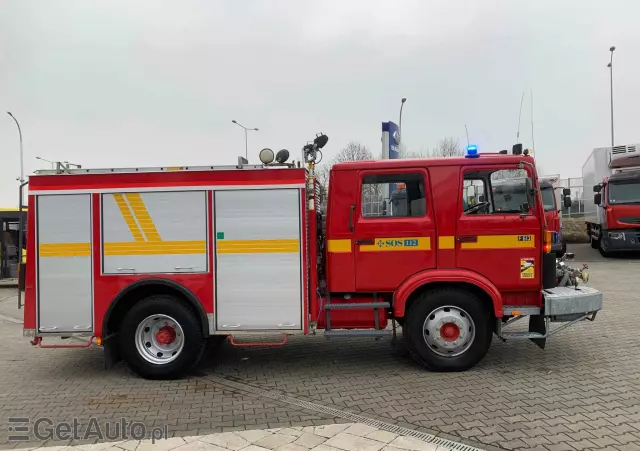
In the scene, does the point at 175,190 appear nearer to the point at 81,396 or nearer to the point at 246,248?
the point at 246,248

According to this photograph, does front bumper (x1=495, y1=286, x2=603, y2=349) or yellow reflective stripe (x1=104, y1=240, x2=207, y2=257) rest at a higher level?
yellow reflective stripe (x1=104, y1=240, x2=207, y2=257)

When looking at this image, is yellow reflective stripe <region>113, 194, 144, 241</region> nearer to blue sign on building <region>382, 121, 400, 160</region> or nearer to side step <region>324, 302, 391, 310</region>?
side step <region>324, 302, 391, 310</region>

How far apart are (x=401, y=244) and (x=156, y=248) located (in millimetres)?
2794

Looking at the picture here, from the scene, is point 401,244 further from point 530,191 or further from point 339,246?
point 530,191

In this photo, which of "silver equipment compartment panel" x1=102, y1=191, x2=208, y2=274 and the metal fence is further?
the metal fence

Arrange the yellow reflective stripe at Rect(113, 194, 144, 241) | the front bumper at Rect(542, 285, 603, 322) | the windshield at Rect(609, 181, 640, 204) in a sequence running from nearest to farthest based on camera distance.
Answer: the front bumper at Rect(542, 285, 603, 322)
the yellow reflective stripe at Rect(113, 194, 144, 241)
the windshield at Rect(609, 181, 640, 204)

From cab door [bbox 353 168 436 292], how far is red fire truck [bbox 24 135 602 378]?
0.02 metres

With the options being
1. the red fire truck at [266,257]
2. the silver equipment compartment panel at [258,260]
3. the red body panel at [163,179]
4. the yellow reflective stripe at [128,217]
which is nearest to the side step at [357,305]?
the red fire truck at [266,257]

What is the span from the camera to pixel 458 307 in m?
Answer: 5.48

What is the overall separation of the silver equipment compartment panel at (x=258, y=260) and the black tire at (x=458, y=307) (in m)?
1.31

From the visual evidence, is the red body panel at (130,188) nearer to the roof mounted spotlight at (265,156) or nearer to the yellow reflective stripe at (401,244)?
the roof mounted spotlight at (265,156)

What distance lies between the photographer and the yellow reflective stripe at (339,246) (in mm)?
5578

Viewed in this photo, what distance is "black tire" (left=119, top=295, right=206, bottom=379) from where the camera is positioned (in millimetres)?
5512

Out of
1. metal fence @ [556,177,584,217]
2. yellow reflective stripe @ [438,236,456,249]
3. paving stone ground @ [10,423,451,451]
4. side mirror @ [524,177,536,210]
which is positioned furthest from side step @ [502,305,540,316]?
metal fence @ [556,177,584,217]
